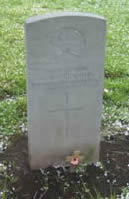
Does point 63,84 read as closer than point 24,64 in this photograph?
Yes

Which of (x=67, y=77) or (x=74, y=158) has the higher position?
(x=67, y=77)

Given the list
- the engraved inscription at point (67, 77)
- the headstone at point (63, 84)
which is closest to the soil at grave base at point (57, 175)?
the headstone at point (63, 84)

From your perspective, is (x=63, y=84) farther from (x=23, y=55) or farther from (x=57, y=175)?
(x=23, y=55)

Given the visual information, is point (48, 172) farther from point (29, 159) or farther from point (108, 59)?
point (108, 59)

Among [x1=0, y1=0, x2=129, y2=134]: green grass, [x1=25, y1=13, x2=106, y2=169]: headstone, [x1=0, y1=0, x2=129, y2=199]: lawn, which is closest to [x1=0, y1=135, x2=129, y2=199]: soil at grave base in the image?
[x1=25, y1=13, x2=106, y2=169]: headstone

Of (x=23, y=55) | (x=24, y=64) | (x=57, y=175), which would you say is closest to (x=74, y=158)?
(x=57, y=175)

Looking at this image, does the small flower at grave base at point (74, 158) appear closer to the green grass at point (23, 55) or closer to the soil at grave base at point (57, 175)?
the soil at grave base at point (57, 175)

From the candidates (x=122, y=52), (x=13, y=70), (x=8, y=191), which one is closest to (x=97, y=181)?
(x=8, y=191)

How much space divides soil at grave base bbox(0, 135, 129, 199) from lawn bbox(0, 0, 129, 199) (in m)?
0.36

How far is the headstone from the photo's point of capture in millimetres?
3480

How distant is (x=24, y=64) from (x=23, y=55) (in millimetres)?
446

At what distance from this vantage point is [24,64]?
6.34 meters

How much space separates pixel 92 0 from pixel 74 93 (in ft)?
25.0

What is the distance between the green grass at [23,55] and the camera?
511 centimetres
